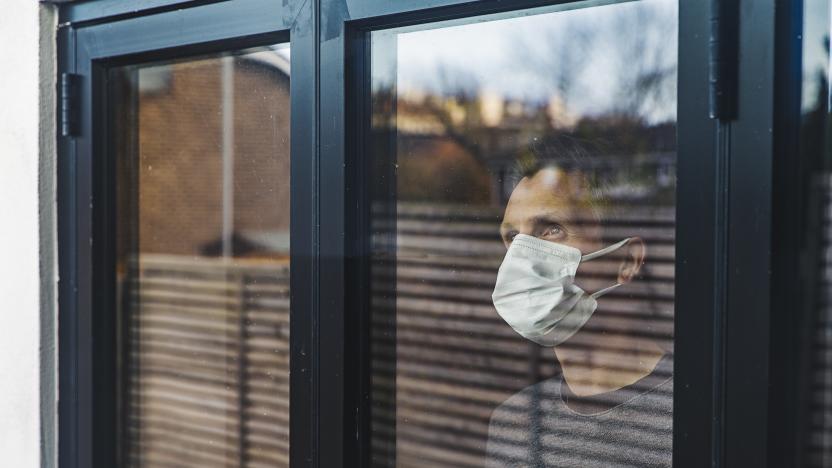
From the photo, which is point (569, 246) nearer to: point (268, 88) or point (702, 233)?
point (702, 233)

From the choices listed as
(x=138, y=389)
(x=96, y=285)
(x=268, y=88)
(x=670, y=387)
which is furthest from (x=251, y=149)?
(x=670, y=387)

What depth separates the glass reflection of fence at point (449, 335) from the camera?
1.60 meters

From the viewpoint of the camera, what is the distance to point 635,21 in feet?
5.02

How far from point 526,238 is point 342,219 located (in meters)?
0.42

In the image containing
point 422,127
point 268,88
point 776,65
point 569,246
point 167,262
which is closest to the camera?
point 776,65

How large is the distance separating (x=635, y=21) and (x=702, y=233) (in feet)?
1.28

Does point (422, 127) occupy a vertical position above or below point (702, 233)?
above

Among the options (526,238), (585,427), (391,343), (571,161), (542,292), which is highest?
(571,161)

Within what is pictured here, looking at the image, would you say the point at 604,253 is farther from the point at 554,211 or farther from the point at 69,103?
the point at 69,103

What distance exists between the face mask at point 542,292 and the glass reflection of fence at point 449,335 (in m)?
0.02

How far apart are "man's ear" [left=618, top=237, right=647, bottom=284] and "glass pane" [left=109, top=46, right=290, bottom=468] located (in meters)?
0.83

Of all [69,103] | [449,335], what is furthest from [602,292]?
[69,103]

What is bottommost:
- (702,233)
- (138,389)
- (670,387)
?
(138,389)
